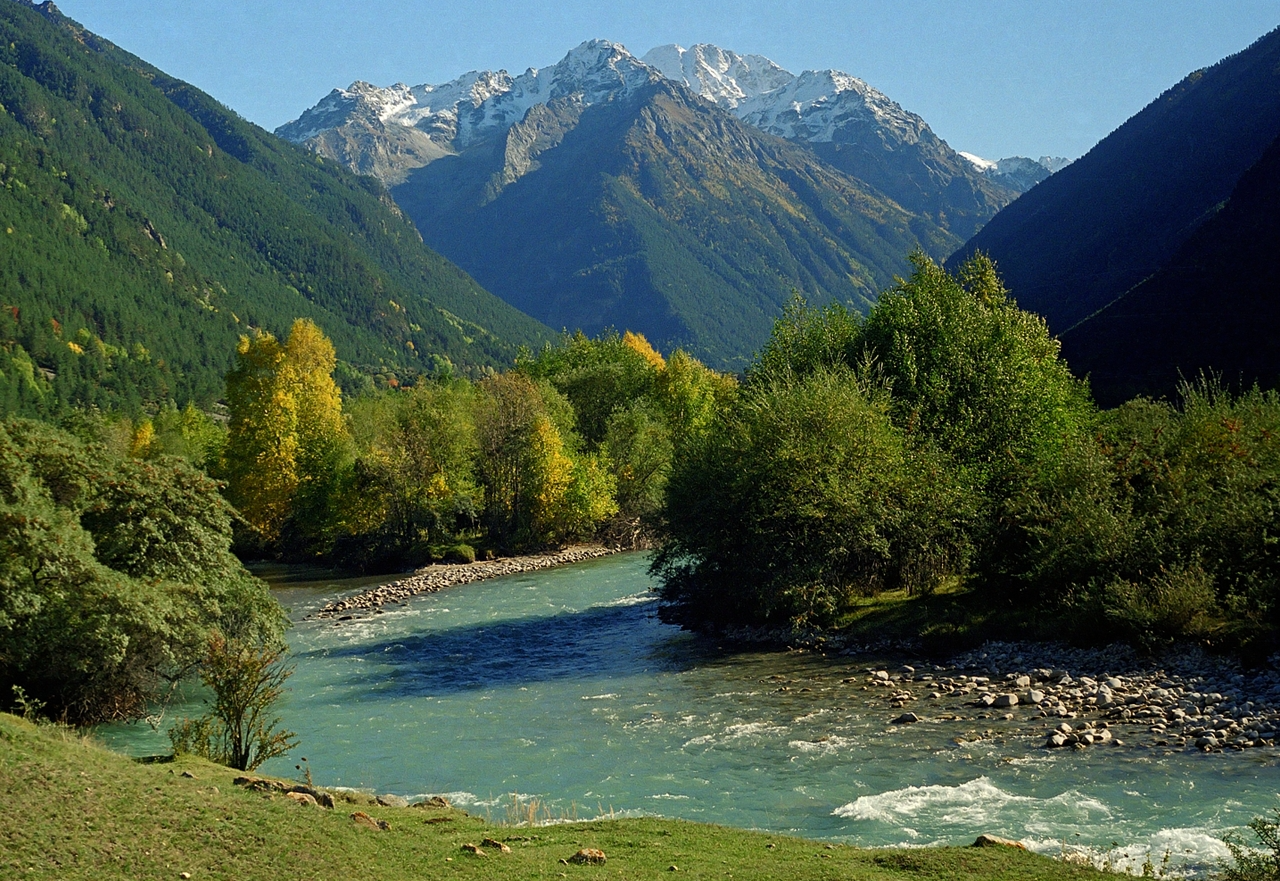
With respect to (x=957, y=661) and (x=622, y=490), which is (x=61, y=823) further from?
(x=622, y=490)

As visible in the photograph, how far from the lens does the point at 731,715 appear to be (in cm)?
2981

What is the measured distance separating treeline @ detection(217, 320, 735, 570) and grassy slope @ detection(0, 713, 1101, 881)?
5504 centimetres

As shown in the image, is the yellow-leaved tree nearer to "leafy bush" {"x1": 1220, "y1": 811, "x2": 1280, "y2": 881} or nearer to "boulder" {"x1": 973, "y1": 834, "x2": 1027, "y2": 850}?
"boulder" {"x1": 973, "y1": 834, "x2": 1027, "y2": 850}

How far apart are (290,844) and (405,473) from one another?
59.5m

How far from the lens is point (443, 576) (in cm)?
6525

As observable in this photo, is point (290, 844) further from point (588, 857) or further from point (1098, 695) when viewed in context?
point (1098, 695)

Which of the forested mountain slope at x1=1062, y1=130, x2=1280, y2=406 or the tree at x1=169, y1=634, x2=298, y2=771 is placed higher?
the forested mountain slope at x1=1062, y1=130, x2=1280, y2=406

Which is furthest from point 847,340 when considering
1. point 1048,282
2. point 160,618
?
point 1048,282

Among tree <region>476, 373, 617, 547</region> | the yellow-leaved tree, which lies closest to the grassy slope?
tree <region>476, 373, 617, 547</region>

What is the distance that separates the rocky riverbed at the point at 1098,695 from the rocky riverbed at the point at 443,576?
3092cm

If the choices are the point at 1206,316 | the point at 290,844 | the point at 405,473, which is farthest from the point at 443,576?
the point at 1206,316

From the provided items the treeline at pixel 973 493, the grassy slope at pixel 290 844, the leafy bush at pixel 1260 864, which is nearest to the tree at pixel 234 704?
the grassy slope at pixel 290 844

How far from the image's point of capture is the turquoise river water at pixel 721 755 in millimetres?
20234

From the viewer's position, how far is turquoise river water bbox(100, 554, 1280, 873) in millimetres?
20234
